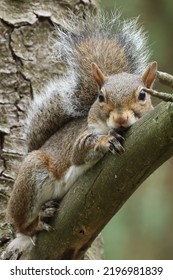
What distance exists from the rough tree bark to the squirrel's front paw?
58 centimetres

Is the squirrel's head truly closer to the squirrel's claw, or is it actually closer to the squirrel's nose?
the squirrel's nose

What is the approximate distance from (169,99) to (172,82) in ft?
0.22

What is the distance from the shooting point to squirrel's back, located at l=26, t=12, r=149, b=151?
2.56 metres

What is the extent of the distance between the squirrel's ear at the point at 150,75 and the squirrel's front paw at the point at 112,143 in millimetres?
258

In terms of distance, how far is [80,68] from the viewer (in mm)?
2568

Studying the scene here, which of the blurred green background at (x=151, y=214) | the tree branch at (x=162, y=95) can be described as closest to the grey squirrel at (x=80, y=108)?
the tree branch at (x=162, y=95)

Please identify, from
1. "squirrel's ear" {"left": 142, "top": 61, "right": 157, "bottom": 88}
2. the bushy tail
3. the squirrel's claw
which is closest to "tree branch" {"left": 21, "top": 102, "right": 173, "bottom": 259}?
the squirrel's claw

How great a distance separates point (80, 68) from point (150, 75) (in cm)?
30

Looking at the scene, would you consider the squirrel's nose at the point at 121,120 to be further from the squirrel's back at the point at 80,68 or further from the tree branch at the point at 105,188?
the squirrel's back at the point at 80,68

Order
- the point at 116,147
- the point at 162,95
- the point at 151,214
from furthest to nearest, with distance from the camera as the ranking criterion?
the point at 151,214 < the point at 116,147 < the point at 162,95

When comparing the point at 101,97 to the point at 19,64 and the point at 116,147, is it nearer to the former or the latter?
the point at 116,147

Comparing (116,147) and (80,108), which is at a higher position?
(116,147)

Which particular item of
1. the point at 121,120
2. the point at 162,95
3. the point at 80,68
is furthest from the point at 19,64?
the point at 162,95

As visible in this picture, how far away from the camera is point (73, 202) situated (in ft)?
7.05
